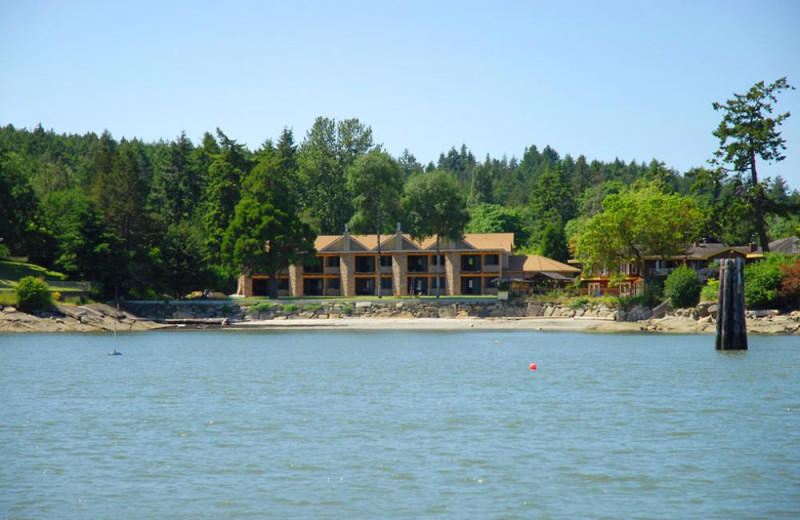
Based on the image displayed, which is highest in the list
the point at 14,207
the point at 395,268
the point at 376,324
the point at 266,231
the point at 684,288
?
the point at 14,207

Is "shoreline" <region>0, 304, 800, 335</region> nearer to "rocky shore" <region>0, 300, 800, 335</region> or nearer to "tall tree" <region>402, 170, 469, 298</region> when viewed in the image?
"rocky shore" <region>0, 300, 800, 335</region>

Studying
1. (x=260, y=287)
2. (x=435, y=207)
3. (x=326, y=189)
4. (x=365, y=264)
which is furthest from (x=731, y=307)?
(x=326, y=189)

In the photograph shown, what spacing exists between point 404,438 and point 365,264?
77383 millimetres

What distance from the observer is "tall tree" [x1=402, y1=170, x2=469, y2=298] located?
3568 inches

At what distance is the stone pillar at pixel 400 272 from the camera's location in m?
101

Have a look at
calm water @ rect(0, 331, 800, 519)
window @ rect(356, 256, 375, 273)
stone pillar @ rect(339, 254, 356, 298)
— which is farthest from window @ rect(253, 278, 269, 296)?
calm water @ rect(0, 331, 800, 519)

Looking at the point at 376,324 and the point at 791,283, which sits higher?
the point at 791,283

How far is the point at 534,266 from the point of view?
3878 inches

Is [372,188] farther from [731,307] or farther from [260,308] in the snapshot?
[731,307]

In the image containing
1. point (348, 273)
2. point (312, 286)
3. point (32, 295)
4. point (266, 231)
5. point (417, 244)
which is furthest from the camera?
point (312, 286)

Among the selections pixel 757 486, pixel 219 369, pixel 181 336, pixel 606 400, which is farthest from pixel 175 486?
pixel 181 336

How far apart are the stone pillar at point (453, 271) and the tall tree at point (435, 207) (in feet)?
23.4

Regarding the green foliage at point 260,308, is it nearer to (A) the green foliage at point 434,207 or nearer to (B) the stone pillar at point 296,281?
(B) the stone pillar at point 296,281

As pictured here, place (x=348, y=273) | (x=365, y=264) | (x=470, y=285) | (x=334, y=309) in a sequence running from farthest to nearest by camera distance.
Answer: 1. (x=365, y=264)
2. (x=348, y=273)
3. (x=470, y=285)
4. (x=334, y=309)
